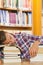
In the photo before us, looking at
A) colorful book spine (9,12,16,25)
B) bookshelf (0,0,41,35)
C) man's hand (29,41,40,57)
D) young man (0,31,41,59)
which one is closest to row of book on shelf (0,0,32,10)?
bookshelf (0,0,41,35)

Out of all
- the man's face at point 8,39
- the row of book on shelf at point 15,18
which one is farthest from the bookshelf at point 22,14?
the man's face at point 8,39

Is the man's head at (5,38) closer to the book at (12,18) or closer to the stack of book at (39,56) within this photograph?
the stack of book at (39,56)

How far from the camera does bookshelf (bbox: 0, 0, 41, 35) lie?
2.70 meters

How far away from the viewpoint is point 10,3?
8.84 feet

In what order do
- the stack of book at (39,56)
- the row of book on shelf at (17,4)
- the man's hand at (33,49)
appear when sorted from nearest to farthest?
the stack of book at (39,56)
the man's hand at (33,49)
the row of book on shelf at (17,4)

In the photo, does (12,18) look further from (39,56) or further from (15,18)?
(39,56)

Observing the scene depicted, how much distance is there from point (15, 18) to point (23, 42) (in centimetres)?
69

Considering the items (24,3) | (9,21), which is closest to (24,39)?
(9,21)

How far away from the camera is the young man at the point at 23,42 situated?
6.55ft

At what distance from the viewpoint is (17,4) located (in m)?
2.72

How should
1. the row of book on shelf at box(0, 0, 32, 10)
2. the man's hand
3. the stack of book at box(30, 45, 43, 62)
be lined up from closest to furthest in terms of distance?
1. the stack of book at box(30, 45, 43, 62)
2. the man's hand
3. the row of book on shelf at box(0, 0, 32, 10)

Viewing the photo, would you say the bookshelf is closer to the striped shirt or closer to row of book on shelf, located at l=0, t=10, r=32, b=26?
row of book on shelf, located at l=0, t=10, r=32, b=26

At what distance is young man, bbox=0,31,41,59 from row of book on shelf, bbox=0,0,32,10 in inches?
26.6

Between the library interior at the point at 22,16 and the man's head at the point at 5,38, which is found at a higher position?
the library interior at the point at 22,16
